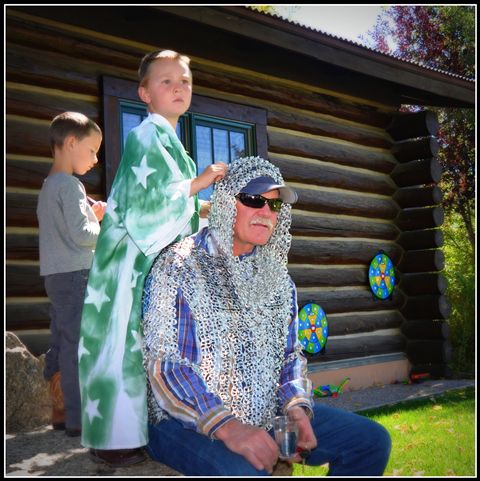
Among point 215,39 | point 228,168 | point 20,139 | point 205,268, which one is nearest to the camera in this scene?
point 205,268

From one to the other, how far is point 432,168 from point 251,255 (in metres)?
6.88

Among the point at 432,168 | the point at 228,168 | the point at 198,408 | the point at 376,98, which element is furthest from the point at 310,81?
the point at 198,408

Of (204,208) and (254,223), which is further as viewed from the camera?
(204,208)

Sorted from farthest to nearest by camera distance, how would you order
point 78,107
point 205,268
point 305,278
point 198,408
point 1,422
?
point 305,278, point 78,107, point 1,422, point 205,268, point 198,408

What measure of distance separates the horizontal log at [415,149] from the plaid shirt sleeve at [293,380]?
685cm

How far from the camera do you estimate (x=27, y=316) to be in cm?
527

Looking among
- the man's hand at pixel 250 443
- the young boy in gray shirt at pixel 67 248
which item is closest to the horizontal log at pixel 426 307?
the young boy in gray shirt at pixel 67 248

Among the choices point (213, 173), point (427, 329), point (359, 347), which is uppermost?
point (213, 173)

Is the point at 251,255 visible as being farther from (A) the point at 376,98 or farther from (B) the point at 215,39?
(A) the point at 376,98

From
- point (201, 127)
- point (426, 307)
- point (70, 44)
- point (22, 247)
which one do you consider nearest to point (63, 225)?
point (22, 247)

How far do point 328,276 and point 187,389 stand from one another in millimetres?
6049

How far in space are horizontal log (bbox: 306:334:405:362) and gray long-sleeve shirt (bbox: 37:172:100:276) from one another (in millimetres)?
4392

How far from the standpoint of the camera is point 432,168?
895 centimetres

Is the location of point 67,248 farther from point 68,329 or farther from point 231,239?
point 231,239
